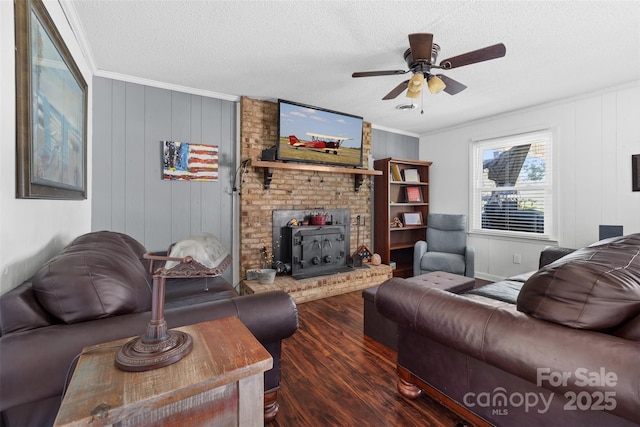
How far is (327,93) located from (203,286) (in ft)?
8.00

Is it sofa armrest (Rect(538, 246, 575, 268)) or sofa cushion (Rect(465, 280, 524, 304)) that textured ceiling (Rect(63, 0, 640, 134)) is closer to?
sofa armrest (Rect(538, 246, 575, 268))

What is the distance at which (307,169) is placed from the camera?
12.0 feet

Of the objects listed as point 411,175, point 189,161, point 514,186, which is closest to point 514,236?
point 514,186

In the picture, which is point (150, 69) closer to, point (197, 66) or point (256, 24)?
point (197, 66)

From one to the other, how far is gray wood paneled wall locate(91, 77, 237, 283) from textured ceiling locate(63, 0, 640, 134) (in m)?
0.23

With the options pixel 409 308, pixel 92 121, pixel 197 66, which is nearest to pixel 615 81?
pixel 409 308

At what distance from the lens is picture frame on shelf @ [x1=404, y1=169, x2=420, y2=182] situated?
4859 mm

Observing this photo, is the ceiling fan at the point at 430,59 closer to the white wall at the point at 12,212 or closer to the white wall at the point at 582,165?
the white wall at the point at 12,212

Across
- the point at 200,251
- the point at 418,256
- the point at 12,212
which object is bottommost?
the point at 418,256

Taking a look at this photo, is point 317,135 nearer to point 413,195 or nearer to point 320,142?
point 320,142

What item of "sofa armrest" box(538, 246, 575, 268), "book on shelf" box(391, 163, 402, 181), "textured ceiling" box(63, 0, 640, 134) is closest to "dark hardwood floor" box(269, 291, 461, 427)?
"sofa armrest" box(538, 246, 575, 268)

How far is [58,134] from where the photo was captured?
5.19ft

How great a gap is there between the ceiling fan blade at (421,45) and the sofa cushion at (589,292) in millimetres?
1575

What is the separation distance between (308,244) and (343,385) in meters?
2.01
